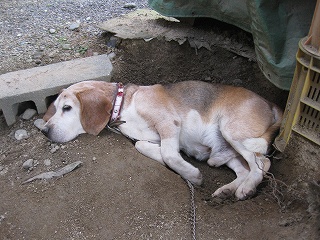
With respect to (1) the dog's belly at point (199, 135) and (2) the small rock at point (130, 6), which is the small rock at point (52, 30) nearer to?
A: (2) the small rock at point (130, 6)

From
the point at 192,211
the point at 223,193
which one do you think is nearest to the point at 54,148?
the point at 192,211

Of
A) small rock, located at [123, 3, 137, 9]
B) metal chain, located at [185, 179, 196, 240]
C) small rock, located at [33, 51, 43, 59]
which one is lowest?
metal chain, located at [185, 179, 196, 240]

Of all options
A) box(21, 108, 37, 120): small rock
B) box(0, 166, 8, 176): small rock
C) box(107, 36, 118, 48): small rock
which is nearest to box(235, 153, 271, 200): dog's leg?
box(0, 166, 8, 176): small rock

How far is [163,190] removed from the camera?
3553 millimetres

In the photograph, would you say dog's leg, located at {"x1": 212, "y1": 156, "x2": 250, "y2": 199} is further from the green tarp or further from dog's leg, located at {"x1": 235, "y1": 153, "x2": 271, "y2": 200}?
the green tarp

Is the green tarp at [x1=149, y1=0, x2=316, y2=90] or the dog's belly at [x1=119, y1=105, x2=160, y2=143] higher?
the green tarp at [x1=149, y1=0, x2=316, y2=90]

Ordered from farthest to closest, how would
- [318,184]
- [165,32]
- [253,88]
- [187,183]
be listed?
[165,32]
[253,88]
[187,183]
[318,184]

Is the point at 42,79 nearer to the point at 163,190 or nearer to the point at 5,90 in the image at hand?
the point at 5,90

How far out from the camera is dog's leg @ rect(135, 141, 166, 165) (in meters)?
3.99

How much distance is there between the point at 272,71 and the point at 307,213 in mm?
1486

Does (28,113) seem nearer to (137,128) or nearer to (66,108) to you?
(66,108)

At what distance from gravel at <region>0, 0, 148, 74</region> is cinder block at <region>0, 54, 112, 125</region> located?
0.55 m

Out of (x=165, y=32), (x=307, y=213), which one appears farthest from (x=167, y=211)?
(x=165, y=32)

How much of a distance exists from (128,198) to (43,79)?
215 cm
